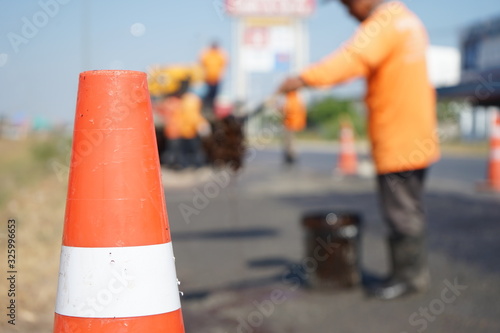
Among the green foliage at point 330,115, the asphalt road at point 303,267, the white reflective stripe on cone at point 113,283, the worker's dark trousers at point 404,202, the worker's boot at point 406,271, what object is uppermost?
the white reflective stripe on cone at point 113,283

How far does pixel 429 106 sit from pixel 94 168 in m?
3.20

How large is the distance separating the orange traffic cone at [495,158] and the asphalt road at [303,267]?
33 centimetres

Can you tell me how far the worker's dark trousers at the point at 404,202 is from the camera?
16.9 ft

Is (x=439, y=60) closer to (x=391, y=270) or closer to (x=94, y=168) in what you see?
(x=391, y=270)

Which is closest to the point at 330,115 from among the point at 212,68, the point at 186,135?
the point at 212,68

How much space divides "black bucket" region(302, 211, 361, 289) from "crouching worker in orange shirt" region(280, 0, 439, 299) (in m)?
0.26

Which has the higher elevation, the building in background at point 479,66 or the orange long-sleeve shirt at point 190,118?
the building in background at point 479,66

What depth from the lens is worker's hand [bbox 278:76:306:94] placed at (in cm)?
531

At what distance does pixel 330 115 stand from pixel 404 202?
68.5m

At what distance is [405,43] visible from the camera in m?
5.13

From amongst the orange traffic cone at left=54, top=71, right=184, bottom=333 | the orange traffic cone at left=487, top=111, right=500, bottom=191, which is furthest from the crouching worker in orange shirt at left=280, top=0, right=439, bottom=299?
the orange traffic cone at left=487, top=111, right=500, bottom=191

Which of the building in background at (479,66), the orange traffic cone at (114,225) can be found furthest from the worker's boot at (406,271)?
the orange traffic cone at (114,225)

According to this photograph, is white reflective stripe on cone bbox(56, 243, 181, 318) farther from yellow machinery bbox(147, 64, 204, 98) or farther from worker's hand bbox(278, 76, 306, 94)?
yellow machinery bbox(147, 64, 204, 98)

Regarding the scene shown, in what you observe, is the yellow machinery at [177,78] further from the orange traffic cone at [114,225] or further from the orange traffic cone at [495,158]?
the orange traffic cone at [114,225]
